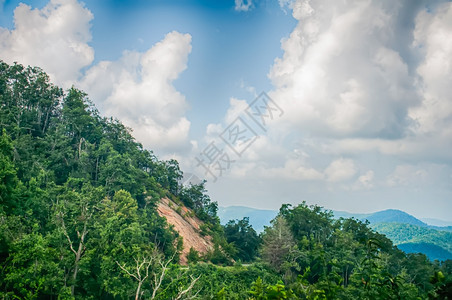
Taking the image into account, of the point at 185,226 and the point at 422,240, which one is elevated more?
the point at 422,240

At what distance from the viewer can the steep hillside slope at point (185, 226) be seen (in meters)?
39.4

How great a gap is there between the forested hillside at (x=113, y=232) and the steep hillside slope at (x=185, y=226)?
1.56 metres

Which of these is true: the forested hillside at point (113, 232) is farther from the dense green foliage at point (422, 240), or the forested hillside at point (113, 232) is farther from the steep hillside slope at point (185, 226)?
the dense green foliage at point (422, 240)

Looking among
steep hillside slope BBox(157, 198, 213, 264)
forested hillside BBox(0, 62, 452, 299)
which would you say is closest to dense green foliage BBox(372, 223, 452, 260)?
forested hillside BBox(0, 62, 452, 299)

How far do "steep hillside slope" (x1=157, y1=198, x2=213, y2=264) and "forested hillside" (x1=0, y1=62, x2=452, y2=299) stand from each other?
1561 millimetres

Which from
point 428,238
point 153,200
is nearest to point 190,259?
point 153,200

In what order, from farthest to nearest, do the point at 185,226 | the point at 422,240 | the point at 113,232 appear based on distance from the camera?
the point at 422,240
the point at 185,226
the point at 113,232

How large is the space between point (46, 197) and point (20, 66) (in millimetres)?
25501

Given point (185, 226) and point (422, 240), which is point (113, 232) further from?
point (422, 240)

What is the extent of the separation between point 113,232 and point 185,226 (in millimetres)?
21639

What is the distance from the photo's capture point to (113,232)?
22328mm

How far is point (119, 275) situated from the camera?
20.8 m

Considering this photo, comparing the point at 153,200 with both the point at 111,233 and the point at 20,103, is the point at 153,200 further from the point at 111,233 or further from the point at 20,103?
the point at 20,103

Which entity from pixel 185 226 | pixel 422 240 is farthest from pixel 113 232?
pixel 422 240
